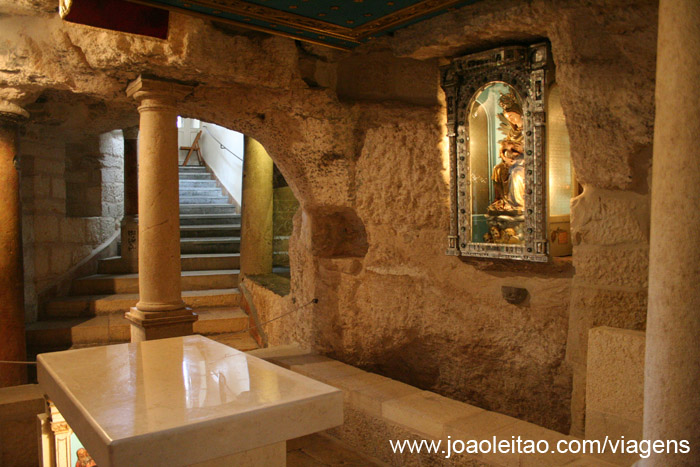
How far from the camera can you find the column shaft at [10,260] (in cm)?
407

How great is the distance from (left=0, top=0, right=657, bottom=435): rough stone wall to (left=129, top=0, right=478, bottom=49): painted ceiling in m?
0.14

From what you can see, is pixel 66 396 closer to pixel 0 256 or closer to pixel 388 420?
pixel 388 420

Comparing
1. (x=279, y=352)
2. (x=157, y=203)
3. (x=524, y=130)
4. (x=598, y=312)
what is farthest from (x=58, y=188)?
(x=598, y=312)

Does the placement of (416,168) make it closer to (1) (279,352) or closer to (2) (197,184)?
(1) (279,352)

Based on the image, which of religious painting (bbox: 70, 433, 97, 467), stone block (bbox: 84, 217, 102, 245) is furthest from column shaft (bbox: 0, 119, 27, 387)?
stone block (bbox: 84, 217, 102, 245)

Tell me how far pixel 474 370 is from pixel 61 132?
5127mm

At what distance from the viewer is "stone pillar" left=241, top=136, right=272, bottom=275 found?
22.1 ft

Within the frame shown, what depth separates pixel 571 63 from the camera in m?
2.73

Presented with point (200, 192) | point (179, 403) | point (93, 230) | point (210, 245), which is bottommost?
point (179, 403)

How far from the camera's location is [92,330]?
540cm

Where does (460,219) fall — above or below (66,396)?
above

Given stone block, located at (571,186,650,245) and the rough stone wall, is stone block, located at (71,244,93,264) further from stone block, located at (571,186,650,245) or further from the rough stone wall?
stone block, located at (571,186,650,245)

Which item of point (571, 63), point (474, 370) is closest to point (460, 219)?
point (474, 370)

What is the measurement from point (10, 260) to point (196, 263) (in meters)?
3.08
